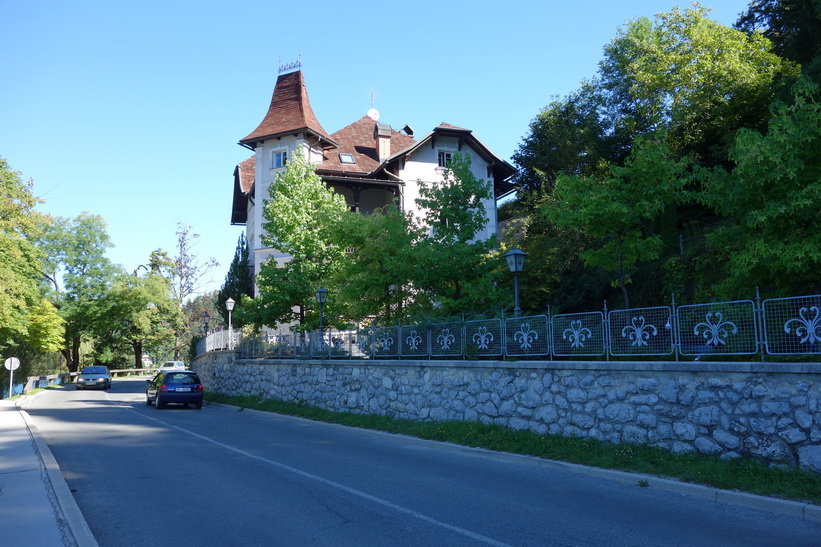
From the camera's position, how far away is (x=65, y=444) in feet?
43.2

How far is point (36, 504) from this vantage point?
7.26 metres

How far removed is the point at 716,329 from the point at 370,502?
555 centimetres

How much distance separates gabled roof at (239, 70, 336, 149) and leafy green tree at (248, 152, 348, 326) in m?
9.07

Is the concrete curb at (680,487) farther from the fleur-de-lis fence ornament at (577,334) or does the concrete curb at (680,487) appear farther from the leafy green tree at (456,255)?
the leafy green tree at (456,255)

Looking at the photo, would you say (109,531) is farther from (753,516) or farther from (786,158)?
(786,158)

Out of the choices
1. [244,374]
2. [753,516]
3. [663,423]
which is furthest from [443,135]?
[753,516]

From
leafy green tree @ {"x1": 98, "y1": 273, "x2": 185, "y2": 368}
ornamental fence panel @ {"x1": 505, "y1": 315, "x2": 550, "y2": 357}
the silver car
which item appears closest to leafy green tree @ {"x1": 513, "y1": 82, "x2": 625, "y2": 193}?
ornamental fence panel @ {"x1": 505, "y1": 315, "x2": 550, "y2": 357}

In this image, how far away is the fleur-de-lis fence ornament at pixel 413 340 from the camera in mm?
15125

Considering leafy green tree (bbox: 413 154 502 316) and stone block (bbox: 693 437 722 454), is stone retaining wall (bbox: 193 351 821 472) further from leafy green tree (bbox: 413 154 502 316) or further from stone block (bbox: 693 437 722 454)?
leafy green tree (bbox: 413 154 502 316)

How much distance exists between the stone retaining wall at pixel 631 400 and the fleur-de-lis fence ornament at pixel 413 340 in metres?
0.45

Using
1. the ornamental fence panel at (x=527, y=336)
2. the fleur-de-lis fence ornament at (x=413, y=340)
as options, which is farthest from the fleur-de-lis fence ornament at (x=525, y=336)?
the fleur-de-lis fence ornament at (x=413, y=340)

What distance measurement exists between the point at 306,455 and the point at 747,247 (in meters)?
8.58

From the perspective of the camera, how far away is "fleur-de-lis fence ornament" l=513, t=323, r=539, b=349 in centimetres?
1190

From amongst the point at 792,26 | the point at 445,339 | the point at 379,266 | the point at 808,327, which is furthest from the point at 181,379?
the point at 792,26
